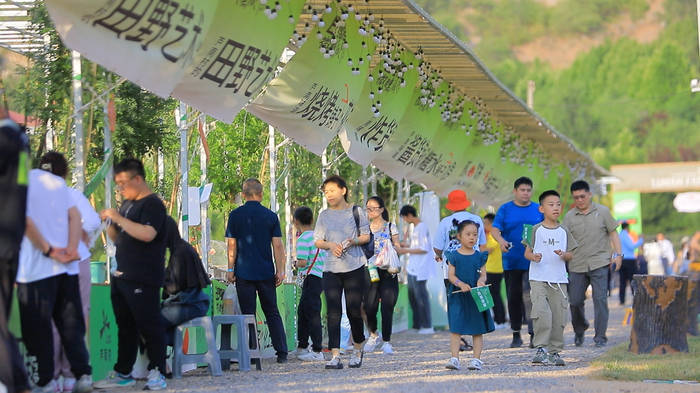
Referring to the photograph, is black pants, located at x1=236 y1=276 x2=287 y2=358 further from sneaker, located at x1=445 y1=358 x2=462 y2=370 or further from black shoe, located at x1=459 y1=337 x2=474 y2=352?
black shoe, located at x1=459 y1=337 x2=474 y2=352

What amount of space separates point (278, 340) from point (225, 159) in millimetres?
3682

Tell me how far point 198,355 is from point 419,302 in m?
8.06

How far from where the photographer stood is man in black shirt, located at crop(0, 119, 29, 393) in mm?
6176

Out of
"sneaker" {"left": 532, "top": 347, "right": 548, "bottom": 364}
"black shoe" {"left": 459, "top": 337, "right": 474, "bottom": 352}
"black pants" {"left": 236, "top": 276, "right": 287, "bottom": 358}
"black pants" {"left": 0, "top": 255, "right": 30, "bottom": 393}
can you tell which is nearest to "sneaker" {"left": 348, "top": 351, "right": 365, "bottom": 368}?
"black pants" {"left": 236, "top": 276, "right": 287, "bottom": 358}

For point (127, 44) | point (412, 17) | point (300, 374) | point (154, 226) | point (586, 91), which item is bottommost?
point (300, 374)

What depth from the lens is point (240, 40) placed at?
344 inches

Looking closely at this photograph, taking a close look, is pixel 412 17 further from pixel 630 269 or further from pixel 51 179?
pixel 630 269

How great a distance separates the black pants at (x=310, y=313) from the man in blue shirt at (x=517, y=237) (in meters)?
2.16

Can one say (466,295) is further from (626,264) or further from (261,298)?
(626,264)

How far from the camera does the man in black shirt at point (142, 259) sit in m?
8.28

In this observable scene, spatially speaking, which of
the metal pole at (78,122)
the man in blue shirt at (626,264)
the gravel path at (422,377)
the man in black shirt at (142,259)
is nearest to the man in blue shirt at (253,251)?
the gravel path at (422,377)

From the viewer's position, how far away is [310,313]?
11750 mm

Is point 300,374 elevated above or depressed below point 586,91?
below

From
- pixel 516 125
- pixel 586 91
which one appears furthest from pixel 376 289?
pixel 586 91
